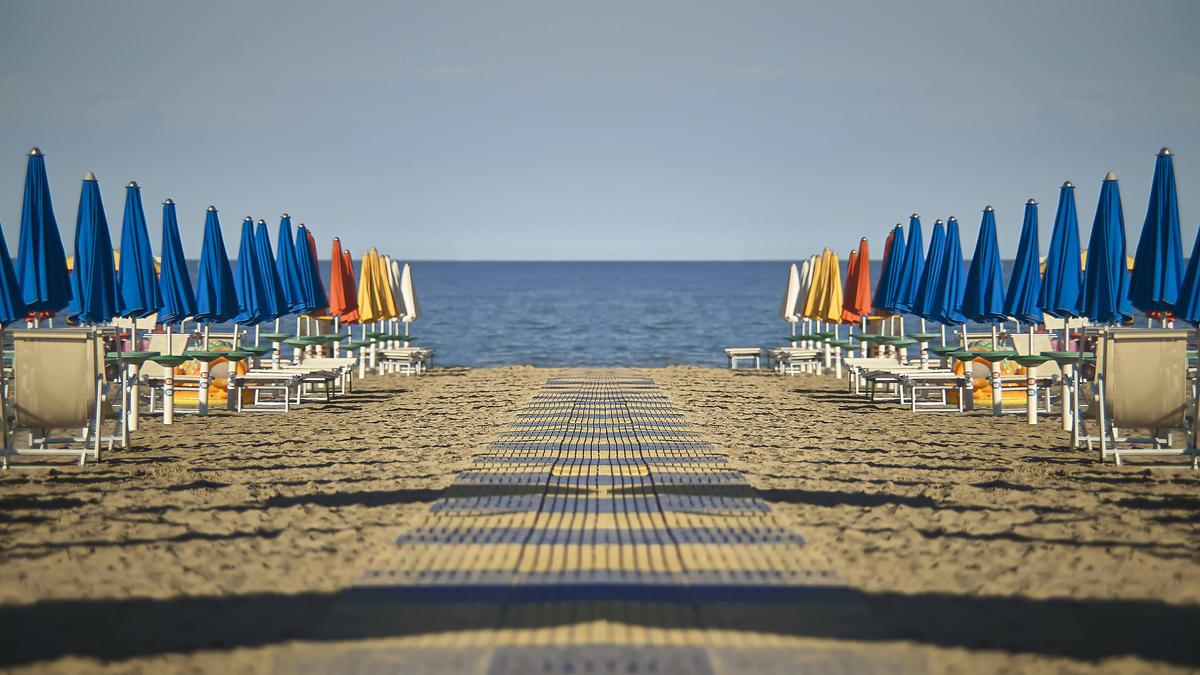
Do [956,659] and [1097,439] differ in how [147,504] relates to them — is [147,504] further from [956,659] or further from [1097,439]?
[1097,439]

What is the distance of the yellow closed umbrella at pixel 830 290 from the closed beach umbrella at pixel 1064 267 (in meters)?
9.84

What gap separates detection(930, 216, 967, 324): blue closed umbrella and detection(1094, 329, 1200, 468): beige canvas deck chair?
6.10 meters

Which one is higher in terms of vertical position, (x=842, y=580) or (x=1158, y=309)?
(x=1158, y=309)

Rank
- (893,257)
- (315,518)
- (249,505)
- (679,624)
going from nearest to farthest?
(679,624) < (315,518) < (249,505) < (893,257)

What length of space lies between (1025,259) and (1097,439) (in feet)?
10.4

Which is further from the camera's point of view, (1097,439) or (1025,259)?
(1025,259)

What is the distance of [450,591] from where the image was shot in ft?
16.5

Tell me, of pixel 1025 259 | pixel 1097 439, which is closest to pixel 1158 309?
pixel 1097 439

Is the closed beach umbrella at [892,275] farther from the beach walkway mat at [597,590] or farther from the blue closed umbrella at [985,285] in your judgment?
the beach walkway mat at [597,590]

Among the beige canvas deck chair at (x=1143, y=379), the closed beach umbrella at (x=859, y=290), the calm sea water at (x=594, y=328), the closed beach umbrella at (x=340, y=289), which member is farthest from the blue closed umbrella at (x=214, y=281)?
the calm sea water at (x=594, y=328)

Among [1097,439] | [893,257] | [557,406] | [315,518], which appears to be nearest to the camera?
[315,518]

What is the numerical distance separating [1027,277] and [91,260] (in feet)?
29.2

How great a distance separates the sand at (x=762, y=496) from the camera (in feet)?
14.5

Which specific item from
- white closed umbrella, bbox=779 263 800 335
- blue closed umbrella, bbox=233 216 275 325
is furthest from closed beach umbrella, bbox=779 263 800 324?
blue closed umbrella, bbox=233 216 275 325
